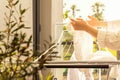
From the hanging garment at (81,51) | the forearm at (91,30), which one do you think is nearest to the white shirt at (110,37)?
the forearm at (91,30)

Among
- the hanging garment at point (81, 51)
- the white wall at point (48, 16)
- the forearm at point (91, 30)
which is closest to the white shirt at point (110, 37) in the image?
the forearm at point (91, 30)

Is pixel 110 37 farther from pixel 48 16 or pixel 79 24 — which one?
pixel 48 16

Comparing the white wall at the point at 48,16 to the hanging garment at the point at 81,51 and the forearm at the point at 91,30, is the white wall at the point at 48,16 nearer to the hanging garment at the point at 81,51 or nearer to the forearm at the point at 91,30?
the hanging garment at the point at 81,51

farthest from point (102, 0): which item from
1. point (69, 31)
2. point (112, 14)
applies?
point (69, 31)

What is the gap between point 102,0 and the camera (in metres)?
1.66

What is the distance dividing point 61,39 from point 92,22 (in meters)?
0.35

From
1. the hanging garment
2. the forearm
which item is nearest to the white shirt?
the forearm

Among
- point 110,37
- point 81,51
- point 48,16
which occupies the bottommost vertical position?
point 81,51

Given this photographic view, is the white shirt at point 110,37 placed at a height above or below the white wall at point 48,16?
below

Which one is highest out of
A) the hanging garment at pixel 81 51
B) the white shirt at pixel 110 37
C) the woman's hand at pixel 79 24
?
the woman's hand at pixel 79 24

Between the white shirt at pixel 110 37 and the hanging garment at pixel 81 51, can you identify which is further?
the hanging garment at pixel 81 51

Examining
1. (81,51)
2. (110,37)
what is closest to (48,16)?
(81,51)

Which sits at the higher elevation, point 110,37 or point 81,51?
point 110,37

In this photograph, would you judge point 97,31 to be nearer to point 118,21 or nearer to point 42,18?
point 118,21
